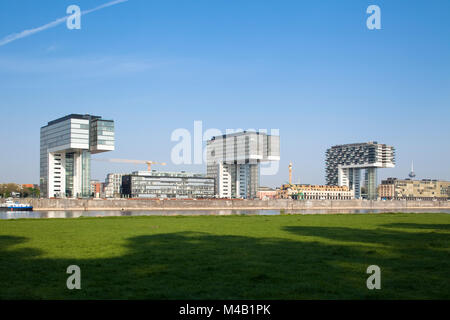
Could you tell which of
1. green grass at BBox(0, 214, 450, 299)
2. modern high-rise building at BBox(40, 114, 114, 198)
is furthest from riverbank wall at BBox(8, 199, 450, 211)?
green grass at BBox(0, 214, 450, 299)

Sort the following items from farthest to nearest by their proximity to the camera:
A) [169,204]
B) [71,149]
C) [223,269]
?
[71,149], [169,204], [223,269]

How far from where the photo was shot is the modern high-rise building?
173 m

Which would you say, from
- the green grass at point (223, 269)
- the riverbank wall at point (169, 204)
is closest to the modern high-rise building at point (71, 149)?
the riverbank wall at point (169, 204)

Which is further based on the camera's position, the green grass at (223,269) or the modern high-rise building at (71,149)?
the modern high-rise building at (71,149)

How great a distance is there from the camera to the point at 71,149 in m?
178

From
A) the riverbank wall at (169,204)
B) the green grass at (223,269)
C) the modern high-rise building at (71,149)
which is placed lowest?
the riverbank wall at (169,204)

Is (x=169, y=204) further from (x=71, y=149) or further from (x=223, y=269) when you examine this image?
(x=223, y=269)

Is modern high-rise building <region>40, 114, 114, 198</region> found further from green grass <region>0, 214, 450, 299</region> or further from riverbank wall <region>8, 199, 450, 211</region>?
green grass <region>0, 214, 450, 299</region>

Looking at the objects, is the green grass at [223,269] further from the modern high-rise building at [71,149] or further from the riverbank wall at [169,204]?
the modern high-rise building at [71,149]

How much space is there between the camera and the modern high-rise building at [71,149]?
17325cm

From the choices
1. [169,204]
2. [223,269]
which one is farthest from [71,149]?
[223,269]
